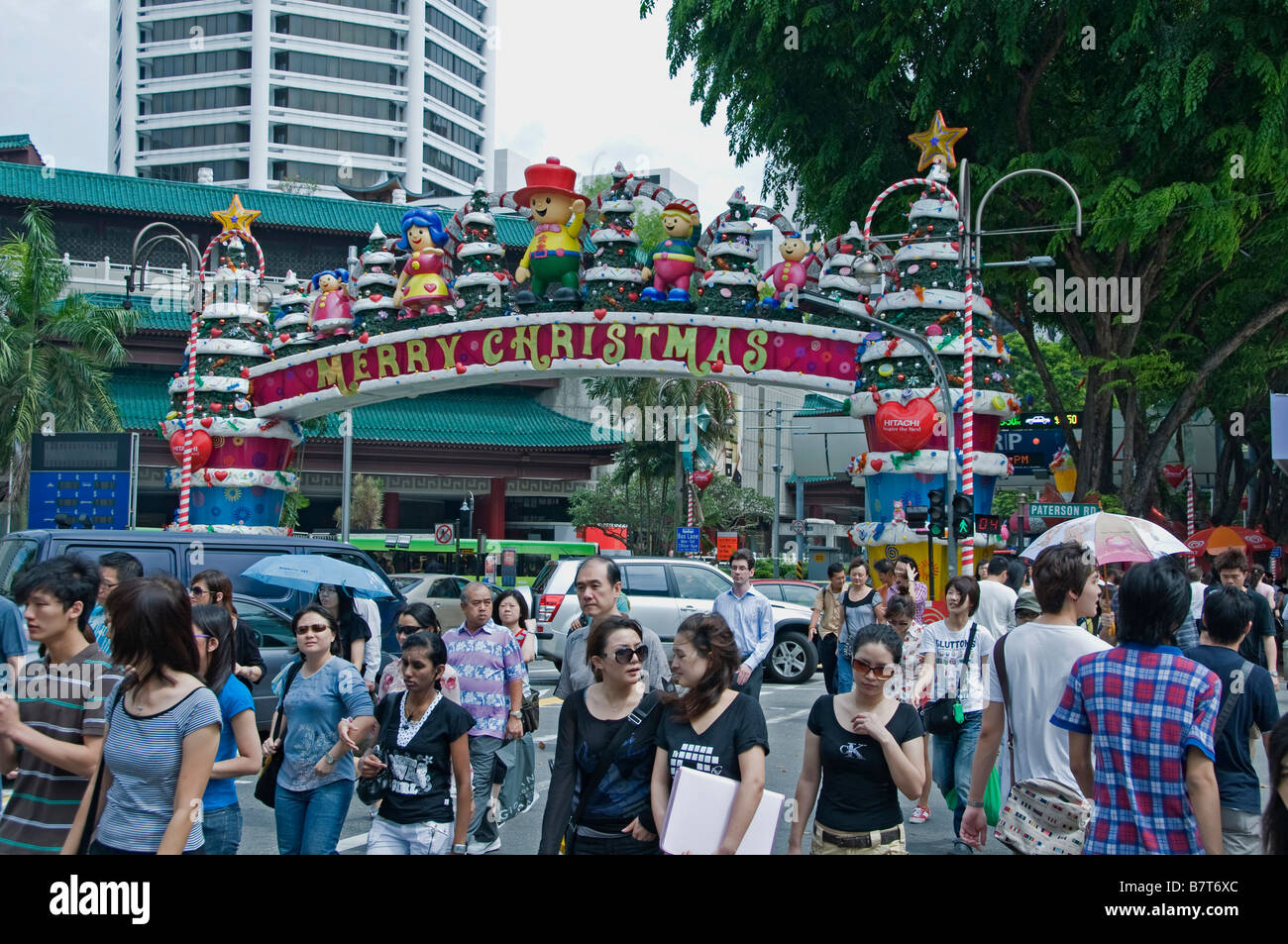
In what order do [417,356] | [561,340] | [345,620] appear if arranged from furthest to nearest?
[417,356] → [561,340] → [345,620]

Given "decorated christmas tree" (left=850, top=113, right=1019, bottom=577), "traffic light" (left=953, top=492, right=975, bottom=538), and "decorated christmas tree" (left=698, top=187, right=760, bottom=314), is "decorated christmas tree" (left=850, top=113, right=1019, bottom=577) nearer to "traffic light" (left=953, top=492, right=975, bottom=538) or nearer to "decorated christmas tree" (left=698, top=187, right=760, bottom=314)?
"traffic light" (left=953, top=492, right=975, bottom=538)

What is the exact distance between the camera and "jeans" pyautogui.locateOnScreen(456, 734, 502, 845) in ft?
22.3

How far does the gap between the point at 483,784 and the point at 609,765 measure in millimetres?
2445

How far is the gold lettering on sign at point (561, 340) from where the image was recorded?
61.3 feet

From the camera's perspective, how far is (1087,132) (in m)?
22.3

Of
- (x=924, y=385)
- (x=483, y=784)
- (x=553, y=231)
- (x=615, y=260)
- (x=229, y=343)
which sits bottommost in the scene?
(x=483, y=784)

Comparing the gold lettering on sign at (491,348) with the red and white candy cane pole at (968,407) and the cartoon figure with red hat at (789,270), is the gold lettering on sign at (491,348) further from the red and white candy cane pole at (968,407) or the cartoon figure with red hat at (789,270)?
the red and white candy cane pole at (968,407)

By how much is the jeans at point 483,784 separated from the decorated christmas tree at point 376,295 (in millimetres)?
13825

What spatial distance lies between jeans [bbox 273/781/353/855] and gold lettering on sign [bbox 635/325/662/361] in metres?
12.9

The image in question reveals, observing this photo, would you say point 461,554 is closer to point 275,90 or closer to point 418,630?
point 418,630

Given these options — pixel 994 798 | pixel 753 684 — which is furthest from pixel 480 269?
pixel 994 798

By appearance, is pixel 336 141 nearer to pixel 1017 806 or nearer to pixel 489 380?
pixel 489 380

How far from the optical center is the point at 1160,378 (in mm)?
21125

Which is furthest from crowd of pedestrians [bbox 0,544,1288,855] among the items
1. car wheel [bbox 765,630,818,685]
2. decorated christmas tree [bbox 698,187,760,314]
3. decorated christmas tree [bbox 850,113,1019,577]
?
decorated christmas tree [bbox 698,187,760,314]
